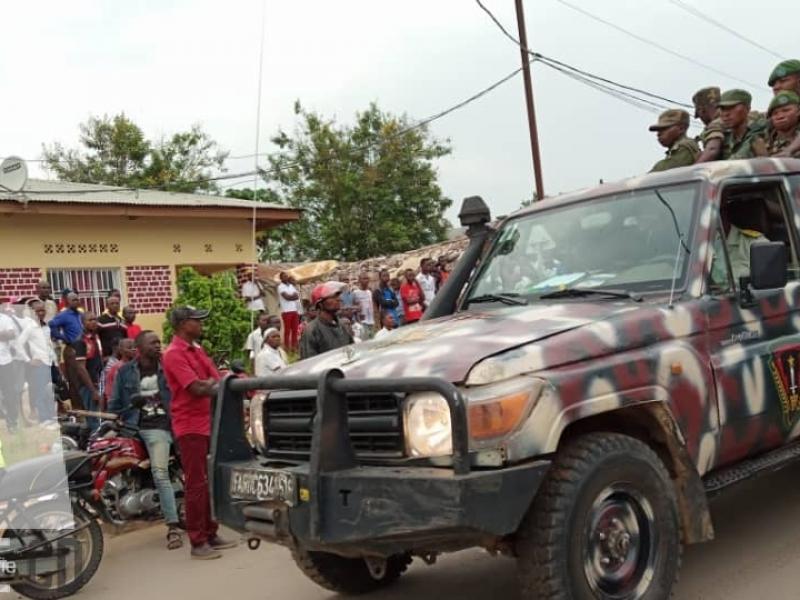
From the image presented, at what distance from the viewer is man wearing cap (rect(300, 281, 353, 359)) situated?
7.03 meters

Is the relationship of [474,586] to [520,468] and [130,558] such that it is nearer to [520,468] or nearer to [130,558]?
[520,468]

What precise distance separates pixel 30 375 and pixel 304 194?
29.0 meters

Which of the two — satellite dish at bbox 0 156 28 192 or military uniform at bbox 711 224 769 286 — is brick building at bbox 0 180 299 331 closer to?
satellite dish at bbox 0 156 28 192

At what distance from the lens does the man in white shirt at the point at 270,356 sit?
359 inches

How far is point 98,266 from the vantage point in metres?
15.7

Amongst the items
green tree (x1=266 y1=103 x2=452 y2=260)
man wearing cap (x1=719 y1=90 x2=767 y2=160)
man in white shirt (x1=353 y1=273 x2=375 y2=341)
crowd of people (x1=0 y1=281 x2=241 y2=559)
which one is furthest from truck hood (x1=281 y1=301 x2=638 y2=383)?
green tree (x1=266 y1=103 x2=452 y2=260)

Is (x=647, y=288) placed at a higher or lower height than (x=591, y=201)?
lower

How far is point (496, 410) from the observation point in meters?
3.26

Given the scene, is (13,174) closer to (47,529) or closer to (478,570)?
(47,529)

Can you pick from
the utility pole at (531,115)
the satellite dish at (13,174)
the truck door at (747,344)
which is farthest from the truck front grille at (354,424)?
the utility pole at (531,115)

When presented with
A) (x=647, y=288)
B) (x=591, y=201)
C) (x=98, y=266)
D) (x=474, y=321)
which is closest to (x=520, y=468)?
(x=474, y=321)

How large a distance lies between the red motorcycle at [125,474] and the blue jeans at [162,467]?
88mm

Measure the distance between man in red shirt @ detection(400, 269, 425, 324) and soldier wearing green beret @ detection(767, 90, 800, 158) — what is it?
8511mm

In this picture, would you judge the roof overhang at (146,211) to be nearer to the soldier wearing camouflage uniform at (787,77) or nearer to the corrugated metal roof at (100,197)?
the corrugated metal roof at (100,197)
